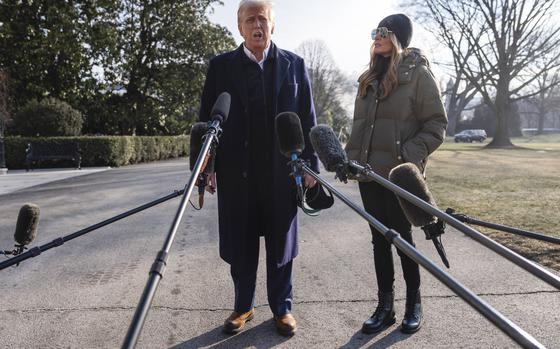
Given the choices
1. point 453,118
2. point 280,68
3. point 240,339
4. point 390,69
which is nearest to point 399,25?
point 390,69

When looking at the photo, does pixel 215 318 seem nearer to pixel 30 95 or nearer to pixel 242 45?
pixel 242 45

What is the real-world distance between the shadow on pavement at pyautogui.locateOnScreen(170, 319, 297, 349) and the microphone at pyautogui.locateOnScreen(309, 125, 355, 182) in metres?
1.42

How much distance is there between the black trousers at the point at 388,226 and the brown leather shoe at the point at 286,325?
0.69 metres

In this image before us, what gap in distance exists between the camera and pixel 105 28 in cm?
2320

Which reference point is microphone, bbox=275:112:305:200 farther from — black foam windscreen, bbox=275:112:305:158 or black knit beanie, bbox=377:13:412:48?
black knit beanie, bbox=377:13:412:48

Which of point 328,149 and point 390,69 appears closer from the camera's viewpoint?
point 328,149

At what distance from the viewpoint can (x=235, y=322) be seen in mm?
3248

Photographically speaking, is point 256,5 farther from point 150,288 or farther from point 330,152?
point 150,288

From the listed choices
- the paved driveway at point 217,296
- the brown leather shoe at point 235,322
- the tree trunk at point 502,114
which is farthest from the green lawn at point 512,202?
Answer: the tree trunk at point 502,114

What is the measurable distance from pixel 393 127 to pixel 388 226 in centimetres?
69

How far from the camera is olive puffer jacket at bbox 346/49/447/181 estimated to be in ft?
10.2

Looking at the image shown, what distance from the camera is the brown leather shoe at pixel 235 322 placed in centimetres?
323

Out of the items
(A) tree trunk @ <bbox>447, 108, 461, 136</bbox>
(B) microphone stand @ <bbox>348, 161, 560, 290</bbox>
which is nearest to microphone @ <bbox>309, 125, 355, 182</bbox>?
(B) microphone stand @ <bbox>348, 161, 560, 290</bbox>

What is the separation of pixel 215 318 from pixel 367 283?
57.2 inches
